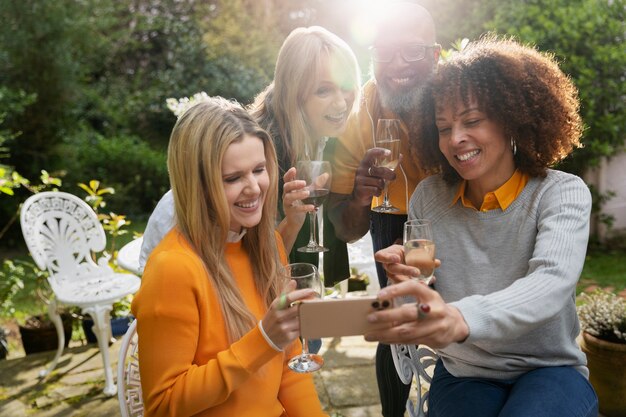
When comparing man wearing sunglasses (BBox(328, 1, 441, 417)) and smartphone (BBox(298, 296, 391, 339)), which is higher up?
man wearing sunglasses (BBox(328, 1, 441, 417))

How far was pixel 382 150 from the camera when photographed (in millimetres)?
2264

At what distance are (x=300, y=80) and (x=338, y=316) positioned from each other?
156cm

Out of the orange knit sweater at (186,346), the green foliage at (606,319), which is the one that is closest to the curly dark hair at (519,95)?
the orange knit sweater at (186,346)

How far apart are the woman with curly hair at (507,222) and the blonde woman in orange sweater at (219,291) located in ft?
1.43

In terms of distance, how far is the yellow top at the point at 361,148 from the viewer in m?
2.62

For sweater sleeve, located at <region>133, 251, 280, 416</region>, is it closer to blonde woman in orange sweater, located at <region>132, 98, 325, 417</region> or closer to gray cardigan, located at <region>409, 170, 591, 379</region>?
blonde woman in orange sweater, located at <region>132, 98, 325, 417</region>

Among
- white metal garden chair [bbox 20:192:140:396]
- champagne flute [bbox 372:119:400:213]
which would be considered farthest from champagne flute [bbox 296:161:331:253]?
white metal garden chair [bbox 20:192:140:396]

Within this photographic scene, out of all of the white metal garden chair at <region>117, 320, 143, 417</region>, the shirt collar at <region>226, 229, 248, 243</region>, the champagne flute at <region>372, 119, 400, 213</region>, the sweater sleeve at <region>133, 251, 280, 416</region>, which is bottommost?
the white metal garden chair at <region>117, 320, 143, 417</region>

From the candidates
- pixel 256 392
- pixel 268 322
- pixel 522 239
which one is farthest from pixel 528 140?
pixel 256 392

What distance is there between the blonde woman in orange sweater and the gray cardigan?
55 centimetres

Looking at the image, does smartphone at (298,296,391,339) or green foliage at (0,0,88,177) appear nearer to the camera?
smartphone at (298,296,391,339)

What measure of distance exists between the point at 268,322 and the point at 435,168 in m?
1.01

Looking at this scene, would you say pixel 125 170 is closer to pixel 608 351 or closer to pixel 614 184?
pixel 614 184

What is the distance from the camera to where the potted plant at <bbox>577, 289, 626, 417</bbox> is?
10.0ft
